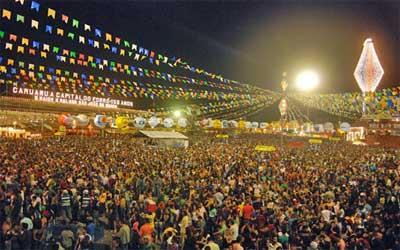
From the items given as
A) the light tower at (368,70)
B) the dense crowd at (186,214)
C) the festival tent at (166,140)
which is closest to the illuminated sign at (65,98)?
the festival tent at (166,140)

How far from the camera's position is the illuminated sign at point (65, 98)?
5050 cm

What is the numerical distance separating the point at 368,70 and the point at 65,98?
53325mm

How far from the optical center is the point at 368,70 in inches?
2657

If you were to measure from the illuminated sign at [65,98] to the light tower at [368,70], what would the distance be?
45.0 m

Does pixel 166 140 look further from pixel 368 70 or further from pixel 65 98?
pixel 368 70

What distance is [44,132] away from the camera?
52.8 meters

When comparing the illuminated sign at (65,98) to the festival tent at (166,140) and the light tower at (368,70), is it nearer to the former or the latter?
the festival tent at (166,140)

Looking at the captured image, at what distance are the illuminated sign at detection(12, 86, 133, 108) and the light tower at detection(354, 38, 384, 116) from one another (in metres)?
45.0

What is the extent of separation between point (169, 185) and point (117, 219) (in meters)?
3.25

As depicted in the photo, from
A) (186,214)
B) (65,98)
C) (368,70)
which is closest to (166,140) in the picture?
(65,98)

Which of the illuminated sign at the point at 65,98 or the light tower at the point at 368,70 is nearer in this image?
the illuminated sign at the point at 65,98

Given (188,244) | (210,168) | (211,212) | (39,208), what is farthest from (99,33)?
(188,244)

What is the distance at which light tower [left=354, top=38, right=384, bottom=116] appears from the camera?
66.6 metres

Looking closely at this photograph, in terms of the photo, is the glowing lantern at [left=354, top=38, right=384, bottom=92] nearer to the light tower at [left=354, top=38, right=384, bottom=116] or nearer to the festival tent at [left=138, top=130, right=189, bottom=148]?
the light tower at [left=354, top=38, right=384, bottom=116]
